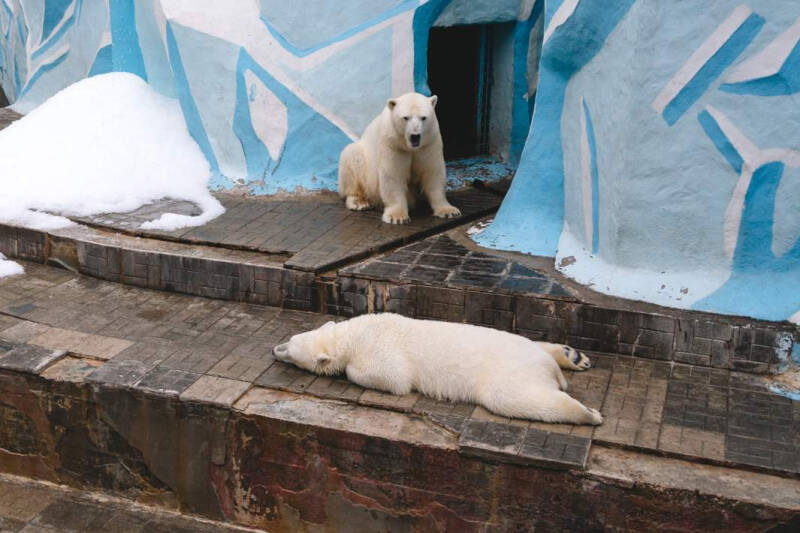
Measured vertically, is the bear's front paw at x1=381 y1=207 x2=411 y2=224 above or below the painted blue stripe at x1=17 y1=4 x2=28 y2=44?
below

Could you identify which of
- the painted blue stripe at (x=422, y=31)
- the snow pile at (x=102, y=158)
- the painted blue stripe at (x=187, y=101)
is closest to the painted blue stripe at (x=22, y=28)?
the snow pile at (x=102, y=158)

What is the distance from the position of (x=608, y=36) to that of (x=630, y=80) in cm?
48

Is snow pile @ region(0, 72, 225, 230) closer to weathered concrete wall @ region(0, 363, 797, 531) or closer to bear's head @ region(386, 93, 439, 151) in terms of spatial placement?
bear's head @ region(386, 93, 439, 151)

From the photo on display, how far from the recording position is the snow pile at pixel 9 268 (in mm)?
7199

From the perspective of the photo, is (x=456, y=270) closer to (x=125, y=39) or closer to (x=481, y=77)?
(x=481, y=77)

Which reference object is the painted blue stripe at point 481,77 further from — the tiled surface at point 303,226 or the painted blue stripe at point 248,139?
the painted blue stripe at point 248,139

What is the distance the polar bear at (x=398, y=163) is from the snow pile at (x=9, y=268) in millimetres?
2785

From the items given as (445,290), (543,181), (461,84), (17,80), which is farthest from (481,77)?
(17,80)

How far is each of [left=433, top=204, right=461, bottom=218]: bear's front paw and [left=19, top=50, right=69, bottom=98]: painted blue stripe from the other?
20.2 feet

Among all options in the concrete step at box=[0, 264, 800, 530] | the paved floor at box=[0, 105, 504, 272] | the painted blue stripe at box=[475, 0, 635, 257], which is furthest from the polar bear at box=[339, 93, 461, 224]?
the concrete step at box=[0, 264, 800, 530]

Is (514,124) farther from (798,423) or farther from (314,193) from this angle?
(798,423)

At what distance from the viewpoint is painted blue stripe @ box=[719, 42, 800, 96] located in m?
5.22

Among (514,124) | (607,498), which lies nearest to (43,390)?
(607,498)

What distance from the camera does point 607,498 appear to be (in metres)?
4.35
